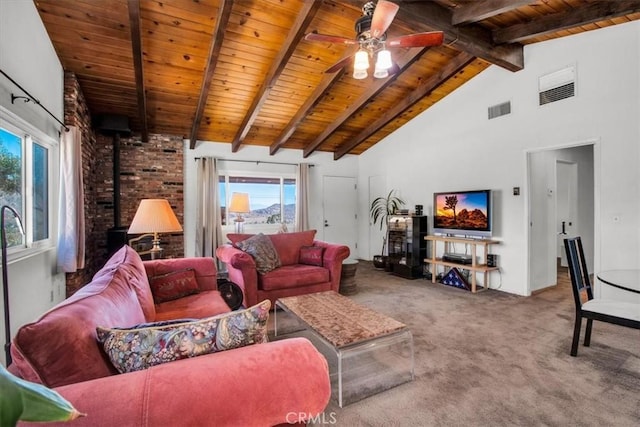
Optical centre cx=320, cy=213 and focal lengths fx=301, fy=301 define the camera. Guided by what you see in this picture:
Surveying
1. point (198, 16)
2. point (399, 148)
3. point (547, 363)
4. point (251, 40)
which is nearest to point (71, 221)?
point (198, 16)

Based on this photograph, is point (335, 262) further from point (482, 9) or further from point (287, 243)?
point (482, 9)

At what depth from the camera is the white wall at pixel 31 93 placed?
2092 mm

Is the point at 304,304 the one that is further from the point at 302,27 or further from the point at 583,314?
the point at 302,27

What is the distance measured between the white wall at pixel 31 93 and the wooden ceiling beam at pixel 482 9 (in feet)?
12.7

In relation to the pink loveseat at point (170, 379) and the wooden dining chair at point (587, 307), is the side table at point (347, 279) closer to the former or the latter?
the wooden dining chair at point (587, 307)

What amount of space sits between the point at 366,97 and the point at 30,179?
400 centimetres

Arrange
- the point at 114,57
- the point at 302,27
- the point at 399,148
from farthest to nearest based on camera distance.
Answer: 1. the point at 399,148
2. the point at 114,57
3. the point at 302,27

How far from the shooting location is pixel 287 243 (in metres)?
4.11

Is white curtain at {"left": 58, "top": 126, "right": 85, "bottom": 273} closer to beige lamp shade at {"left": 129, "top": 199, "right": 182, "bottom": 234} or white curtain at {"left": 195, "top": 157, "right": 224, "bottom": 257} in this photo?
beige lamp shade at {"left": 129, "top": 199, "right": 182, "bottom": 234}

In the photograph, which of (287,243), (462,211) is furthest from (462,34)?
(287,243)

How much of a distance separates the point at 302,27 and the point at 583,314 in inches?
140

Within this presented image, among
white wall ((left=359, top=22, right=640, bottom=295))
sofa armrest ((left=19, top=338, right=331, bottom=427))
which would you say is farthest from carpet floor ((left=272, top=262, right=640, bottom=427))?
white wall ((left=359, top=22, right=640, bottom=295))

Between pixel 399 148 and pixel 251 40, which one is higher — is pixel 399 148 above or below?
below

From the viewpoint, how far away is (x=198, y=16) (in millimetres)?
3074
